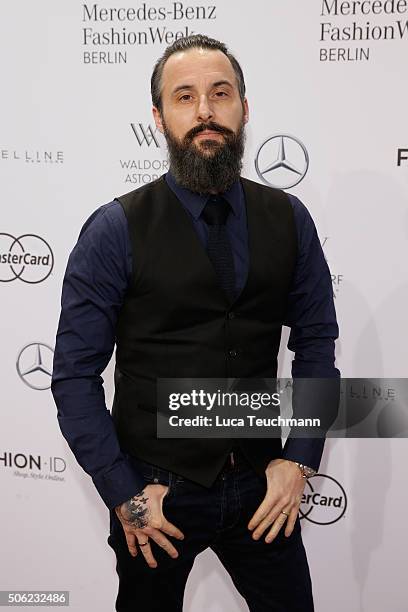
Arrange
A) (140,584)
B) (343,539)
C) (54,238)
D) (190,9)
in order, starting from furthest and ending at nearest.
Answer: (343,539) → (54,238) → (190,9) → (140,584)

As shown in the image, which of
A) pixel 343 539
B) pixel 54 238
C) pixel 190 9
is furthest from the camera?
pixel 343 539

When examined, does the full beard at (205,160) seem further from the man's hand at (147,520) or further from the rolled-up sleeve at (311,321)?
the man's hand at (147,520)

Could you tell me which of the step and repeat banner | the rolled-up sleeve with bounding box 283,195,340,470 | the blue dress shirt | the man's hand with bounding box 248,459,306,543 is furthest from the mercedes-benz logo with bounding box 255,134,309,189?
the man's hand with bounding box 248,459,306,543

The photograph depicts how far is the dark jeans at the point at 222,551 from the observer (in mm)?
1398

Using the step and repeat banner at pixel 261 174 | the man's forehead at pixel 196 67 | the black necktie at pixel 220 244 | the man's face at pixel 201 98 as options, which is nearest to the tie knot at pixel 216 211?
the black necktie at pixel 220 244

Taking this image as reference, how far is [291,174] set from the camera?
6.35 ft

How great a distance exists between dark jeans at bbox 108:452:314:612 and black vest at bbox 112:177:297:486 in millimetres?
46

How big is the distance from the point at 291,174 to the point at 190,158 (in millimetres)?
641

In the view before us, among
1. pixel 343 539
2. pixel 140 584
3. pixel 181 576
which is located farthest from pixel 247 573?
pixel 343 539

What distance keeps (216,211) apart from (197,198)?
55 millimetres

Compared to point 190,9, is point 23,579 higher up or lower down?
lower down

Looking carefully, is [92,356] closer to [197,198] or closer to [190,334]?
[190,334]

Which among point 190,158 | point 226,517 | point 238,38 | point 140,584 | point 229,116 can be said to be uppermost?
point 238,38

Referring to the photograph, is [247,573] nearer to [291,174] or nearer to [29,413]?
[29,413]
